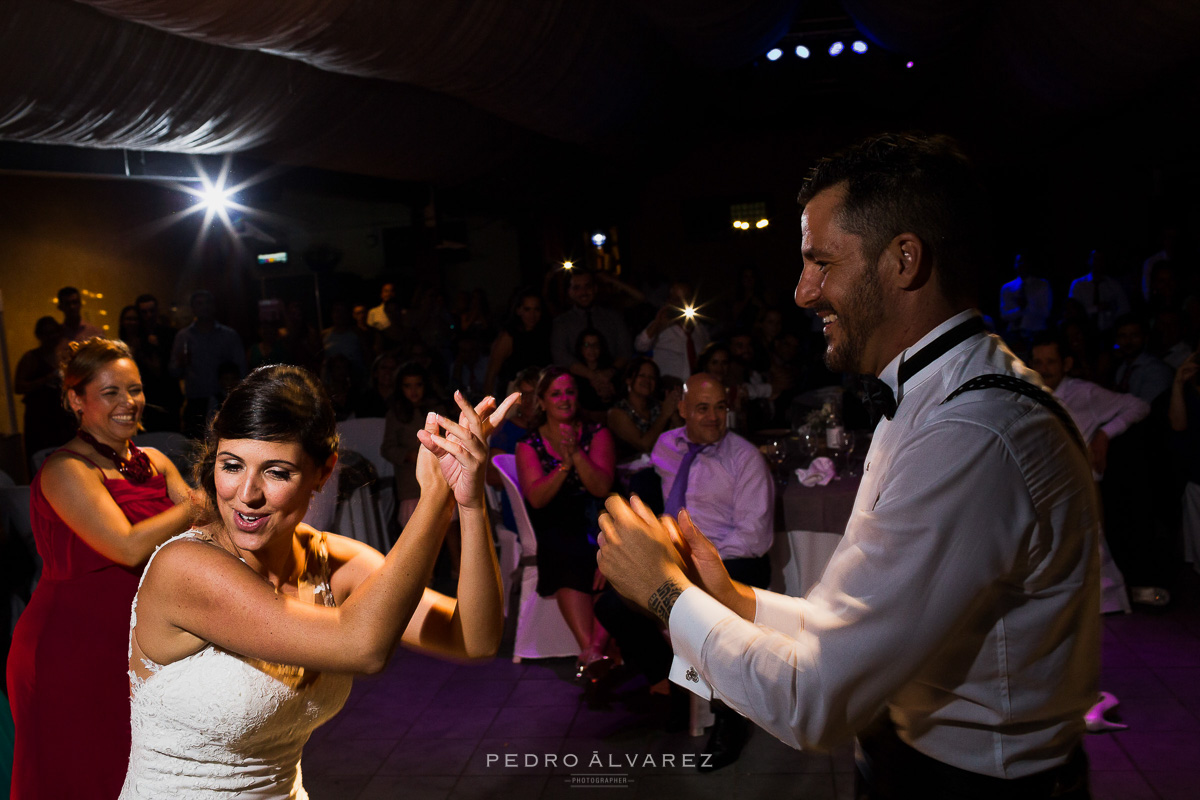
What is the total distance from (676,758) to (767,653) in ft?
8.14

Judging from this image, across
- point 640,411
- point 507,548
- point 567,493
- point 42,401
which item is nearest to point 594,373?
point 640,411

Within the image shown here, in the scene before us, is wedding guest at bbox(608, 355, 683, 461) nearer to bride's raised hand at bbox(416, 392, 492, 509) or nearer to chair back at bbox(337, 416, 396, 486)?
Answer: chair back at bbox(337, 416, 396, 486)

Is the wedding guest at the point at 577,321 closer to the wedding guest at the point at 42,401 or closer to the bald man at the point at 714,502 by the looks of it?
the bald man at the point at 714,502

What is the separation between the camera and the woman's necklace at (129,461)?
282 centimetres

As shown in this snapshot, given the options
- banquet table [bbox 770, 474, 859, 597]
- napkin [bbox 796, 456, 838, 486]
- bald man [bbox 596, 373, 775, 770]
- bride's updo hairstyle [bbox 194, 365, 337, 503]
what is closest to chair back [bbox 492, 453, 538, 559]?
bald man [bbox 596, 373, 775, 770]

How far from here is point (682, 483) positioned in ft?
12.6

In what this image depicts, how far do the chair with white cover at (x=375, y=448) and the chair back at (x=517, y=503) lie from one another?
1.34 m

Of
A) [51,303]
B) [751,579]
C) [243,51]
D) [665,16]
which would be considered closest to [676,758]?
[751,579]

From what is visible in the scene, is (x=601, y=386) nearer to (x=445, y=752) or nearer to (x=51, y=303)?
(x=445, y=752)

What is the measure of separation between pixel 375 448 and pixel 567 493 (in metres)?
2.04

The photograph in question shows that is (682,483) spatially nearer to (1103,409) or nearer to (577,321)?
(1103,409)

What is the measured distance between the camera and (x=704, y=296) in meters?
14.2

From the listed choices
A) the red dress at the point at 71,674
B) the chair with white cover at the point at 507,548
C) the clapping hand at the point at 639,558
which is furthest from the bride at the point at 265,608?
the chair with white cover at the point at 507,548

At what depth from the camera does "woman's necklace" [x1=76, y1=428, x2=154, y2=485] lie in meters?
2.82
